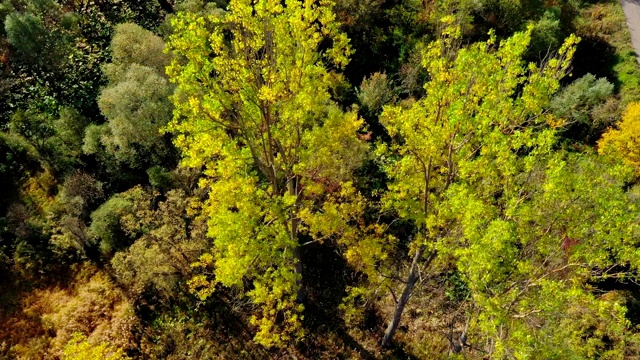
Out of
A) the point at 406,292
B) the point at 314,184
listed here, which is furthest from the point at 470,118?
the point at 406,292

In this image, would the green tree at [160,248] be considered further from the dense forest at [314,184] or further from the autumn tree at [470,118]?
the autumn tree at [470,118]

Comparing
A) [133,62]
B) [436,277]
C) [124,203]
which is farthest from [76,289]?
[436,277]

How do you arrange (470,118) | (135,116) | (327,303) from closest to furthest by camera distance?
(470,118) < (327,303) < (135,116)

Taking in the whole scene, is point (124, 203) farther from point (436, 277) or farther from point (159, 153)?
point (436, 277)

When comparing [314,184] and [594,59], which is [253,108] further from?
[594,59]

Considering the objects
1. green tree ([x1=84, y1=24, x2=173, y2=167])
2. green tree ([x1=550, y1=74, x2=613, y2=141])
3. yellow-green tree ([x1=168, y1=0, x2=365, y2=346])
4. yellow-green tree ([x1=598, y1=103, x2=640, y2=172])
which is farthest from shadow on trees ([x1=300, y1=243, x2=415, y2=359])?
green tree ([x1=550, y1=74, x2=613, y2=141])
